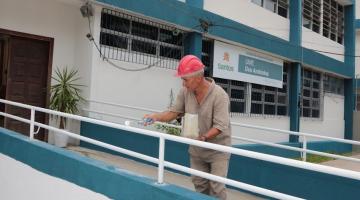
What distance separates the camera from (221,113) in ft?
11.4

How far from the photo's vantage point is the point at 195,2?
9938 mm

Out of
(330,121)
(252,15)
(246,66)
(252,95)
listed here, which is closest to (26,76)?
(246,66)

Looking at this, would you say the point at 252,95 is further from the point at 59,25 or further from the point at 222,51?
the point at 59,25

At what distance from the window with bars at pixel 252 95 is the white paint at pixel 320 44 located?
199 centimetres

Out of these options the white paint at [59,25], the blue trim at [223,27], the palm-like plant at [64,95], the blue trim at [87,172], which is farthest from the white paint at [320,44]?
the blue trim at [87,172]

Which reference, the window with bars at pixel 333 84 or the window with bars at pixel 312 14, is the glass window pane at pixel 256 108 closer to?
the window with bars at pixel 312 14

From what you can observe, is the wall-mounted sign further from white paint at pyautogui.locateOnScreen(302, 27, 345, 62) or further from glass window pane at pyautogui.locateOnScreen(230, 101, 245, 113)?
white paint at pyautogui.locateOnScreen(302, 27, 345, 62)

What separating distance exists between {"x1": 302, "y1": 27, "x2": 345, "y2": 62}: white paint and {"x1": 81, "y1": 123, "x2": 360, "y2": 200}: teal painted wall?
9.78m

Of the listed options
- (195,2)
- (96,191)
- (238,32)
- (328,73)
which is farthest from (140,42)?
(328,73)

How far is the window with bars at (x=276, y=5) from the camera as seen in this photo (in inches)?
525

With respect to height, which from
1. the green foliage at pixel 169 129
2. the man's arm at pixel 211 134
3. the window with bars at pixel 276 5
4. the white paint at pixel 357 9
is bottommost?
the green foliage at pixel 169 129

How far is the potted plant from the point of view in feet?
24.3

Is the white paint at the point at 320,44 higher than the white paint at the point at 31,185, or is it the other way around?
the white paint at the point at 320,44

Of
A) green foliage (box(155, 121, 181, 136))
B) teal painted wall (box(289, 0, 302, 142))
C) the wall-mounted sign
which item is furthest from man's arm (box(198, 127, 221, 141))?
teal painted wall (box(289, 0, 302, 142))
